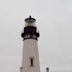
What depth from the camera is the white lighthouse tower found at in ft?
92.2

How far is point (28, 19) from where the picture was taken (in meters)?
29.8

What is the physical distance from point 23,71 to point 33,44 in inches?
134

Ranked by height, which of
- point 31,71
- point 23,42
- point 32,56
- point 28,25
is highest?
point 28,25

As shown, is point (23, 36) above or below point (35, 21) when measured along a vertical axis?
below

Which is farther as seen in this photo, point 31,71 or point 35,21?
point 35,21

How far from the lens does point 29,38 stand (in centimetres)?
2867

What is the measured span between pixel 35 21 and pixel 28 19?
911 millimetres

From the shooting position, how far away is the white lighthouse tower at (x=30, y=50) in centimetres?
2810

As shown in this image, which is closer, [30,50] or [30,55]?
[30,55]

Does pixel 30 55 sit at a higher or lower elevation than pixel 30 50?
lower

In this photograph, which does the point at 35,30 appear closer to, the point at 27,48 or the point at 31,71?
the point at 27,48

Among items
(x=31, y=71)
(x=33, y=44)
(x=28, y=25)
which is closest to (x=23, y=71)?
(x=31, y=71)

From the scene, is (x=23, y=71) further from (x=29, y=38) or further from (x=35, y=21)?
(x=35, y=21)

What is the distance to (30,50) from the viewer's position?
28641 millimetres
